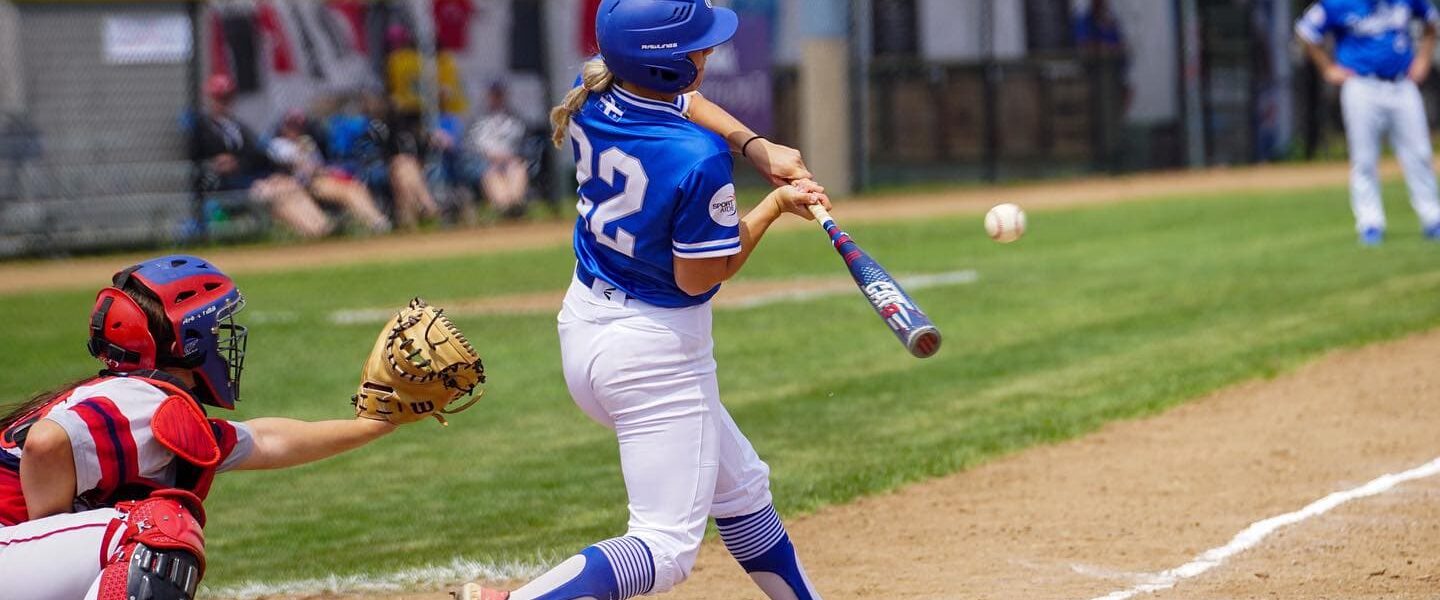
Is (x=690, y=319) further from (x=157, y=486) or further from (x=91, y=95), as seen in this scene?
(x=91, y=95)

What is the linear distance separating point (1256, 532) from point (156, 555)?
3723 millimetres

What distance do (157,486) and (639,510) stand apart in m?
1.07

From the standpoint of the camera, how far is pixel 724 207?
149 inches

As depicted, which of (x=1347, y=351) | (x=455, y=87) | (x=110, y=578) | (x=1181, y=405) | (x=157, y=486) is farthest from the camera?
(x=455, y=87)

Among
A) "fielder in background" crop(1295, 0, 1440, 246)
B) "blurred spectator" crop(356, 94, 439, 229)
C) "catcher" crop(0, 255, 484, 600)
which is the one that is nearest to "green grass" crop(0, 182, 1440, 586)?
"fielder in background" crop(1295, 0, 1440, 246)

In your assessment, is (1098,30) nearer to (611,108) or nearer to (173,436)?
(611,108)

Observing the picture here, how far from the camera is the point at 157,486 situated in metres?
3.78

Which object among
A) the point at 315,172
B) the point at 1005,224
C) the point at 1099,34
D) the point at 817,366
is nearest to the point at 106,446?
the point at 1005,224

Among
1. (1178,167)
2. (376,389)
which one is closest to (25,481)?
(376,389)

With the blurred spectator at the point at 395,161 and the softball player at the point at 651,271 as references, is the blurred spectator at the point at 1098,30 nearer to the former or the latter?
the blurred spectator at the point at 395,161

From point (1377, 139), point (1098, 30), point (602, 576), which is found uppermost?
point (1098, 30)

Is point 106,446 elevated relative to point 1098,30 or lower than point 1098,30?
elevated

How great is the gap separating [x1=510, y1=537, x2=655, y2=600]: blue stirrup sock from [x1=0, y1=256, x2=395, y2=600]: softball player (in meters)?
0.75

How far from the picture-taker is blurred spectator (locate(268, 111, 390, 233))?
17.3 m
